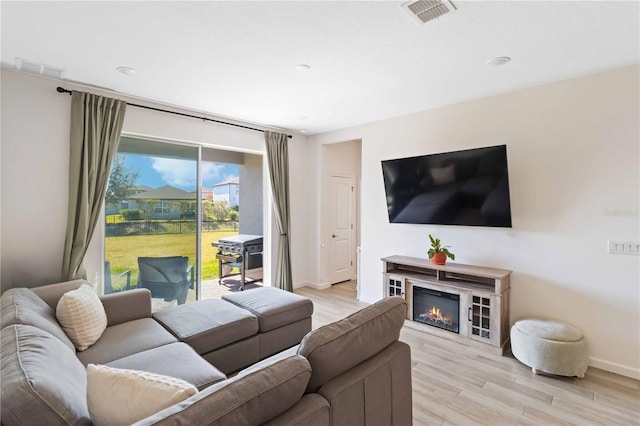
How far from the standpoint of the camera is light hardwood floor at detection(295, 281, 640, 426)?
82.9 inches

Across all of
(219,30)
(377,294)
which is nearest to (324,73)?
(219,30)

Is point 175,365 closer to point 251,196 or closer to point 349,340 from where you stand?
point 349,340

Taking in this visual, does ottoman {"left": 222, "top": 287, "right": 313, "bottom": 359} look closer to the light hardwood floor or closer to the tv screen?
the light hardwood floor

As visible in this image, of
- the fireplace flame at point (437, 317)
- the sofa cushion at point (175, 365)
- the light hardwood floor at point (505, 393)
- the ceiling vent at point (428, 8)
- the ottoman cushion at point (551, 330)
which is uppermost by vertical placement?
the ceiling vent at point (428, 8)

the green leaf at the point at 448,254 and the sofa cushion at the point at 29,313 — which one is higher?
the green leaf at the point at 448,254

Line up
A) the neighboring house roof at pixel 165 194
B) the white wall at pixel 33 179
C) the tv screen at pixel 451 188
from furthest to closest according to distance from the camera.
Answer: the neighboring house roof at pixel 165 194, the tv screen at pixel 451 188, the white wall at pixel 33 179

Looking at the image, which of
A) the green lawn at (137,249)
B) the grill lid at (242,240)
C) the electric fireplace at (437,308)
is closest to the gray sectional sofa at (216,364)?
the green lawn at (137,249)

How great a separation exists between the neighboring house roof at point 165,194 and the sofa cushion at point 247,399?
3.24 m

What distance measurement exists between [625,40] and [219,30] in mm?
2926

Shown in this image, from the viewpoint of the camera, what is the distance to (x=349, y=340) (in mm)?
1400

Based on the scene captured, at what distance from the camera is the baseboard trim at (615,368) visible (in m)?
2.60

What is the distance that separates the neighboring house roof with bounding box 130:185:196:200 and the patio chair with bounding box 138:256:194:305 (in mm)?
749

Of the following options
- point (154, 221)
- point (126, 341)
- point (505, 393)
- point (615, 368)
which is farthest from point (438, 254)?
point (154, 221)

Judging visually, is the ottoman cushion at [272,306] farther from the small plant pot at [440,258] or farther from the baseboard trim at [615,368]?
the baseboard trim at [615,368]
